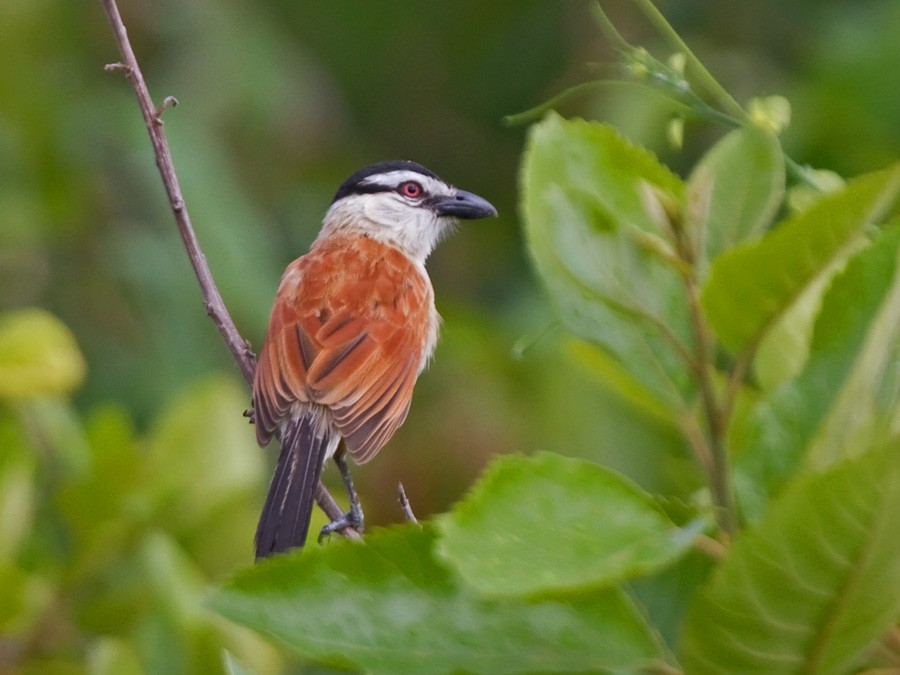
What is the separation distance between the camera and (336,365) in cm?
370

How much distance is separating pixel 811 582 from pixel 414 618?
0.43m

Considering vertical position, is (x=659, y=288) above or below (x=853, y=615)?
above

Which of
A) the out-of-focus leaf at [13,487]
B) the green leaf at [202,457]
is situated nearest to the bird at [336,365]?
the green leaf at [202,457]

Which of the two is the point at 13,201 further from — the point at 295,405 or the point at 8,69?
the point at 295,405

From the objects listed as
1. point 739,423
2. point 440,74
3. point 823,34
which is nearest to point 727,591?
point 739,423

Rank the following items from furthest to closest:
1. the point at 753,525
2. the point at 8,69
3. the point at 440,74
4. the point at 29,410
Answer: the point at 440,74, the point at 8,69, the point at 29,410, the point at 753,525

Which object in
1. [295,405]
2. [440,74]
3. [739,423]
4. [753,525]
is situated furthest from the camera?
[440,74]

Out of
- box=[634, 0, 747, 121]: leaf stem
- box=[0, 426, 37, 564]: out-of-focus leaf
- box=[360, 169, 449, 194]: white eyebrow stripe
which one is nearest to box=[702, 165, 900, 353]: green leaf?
box=[634, 0, 747, 121]: leaf stem

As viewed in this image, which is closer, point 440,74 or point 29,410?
point 29,410

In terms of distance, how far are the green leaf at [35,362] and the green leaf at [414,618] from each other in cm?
244

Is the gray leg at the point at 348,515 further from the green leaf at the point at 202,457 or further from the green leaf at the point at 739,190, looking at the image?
the green leaf at the point at 739,190

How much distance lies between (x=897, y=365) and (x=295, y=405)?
217 centimetres

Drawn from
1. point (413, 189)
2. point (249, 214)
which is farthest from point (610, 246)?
point (249, 214)

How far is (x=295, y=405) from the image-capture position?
3547mm
